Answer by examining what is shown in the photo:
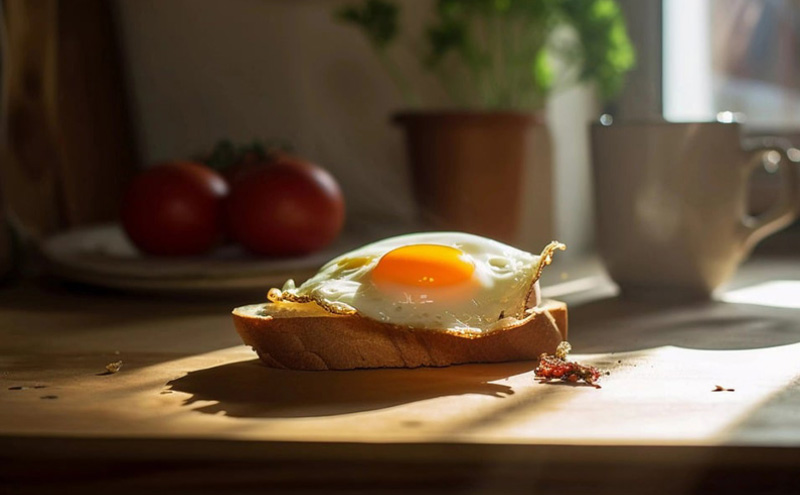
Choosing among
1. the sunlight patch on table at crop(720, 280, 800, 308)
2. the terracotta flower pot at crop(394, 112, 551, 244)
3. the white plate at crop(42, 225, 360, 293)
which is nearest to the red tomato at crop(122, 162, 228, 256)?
the white plate at crop(42, 225, 360, 293)

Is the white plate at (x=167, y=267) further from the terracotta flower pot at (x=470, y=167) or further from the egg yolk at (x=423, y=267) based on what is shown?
the egg yolk at (x=423, y=267)

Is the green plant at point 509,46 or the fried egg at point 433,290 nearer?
the fried egg at point 433,290

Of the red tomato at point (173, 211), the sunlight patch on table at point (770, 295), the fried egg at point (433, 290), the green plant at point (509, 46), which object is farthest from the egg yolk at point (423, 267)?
the green plant at point (509, 46)

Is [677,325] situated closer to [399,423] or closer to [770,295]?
[770,295]

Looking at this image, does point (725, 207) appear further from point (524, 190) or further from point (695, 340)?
point (524, 190)

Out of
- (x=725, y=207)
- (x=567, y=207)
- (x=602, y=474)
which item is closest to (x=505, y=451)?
(x=602, y=474)

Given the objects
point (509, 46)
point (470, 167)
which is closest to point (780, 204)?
point (470, 167)

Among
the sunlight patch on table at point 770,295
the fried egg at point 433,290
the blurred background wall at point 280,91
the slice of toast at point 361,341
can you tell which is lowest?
the sunlight patch on table at point 770,295

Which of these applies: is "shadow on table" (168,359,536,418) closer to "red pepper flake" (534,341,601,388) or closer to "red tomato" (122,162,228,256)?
"red pepper flake" (534,341,601,388)
